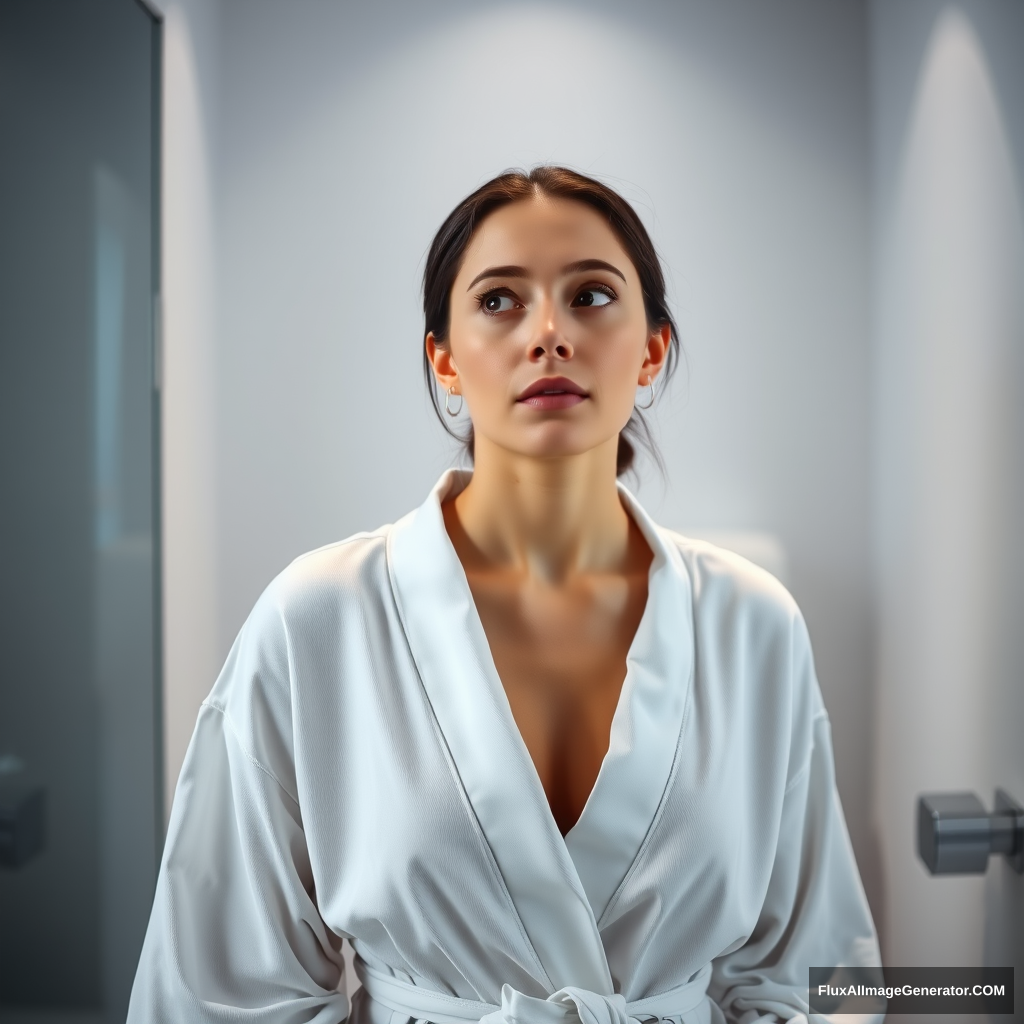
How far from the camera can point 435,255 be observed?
38.3 inches

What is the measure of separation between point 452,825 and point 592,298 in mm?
470

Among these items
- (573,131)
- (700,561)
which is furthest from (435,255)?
(573,131)

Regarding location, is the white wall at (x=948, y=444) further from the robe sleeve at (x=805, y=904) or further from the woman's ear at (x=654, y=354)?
the woman's ear at (x=654, y=354)

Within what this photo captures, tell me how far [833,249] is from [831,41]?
324 mm

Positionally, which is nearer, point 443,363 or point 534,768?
point 534,768

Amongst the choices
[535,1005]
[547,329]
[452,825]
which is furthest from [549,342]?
[535,1005]

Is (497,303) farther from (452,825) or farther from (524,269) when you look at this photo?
(452,825)

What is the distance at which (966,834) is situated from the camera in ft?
3.15

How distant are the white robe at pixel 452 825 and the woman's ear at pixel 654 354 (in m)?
0.16

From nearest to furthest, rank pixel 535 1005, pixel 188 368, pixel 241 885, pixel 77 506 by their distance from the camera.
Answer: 1. pixel 535 1005
2. pixel 241 885
3. pixel 77 506
4. pixel 188 368

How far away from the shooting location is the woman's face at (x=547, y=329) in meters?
0.85

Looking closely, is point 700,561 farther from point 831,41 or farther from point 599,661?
point 831,41

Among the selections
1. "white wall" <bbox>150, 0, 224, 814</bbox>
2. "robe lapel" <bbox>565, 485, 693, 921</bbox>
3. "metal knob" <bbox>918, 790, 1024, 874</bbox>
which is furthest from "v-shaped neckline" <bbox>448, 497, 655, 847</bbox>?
"white wall" <bbox>150, 0, 224, 814</bbox>

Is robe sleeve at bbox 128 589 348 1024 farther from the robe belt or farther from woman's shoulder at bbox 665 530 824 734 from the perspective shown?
woman's shoulder at bbox 665 530 824 734
